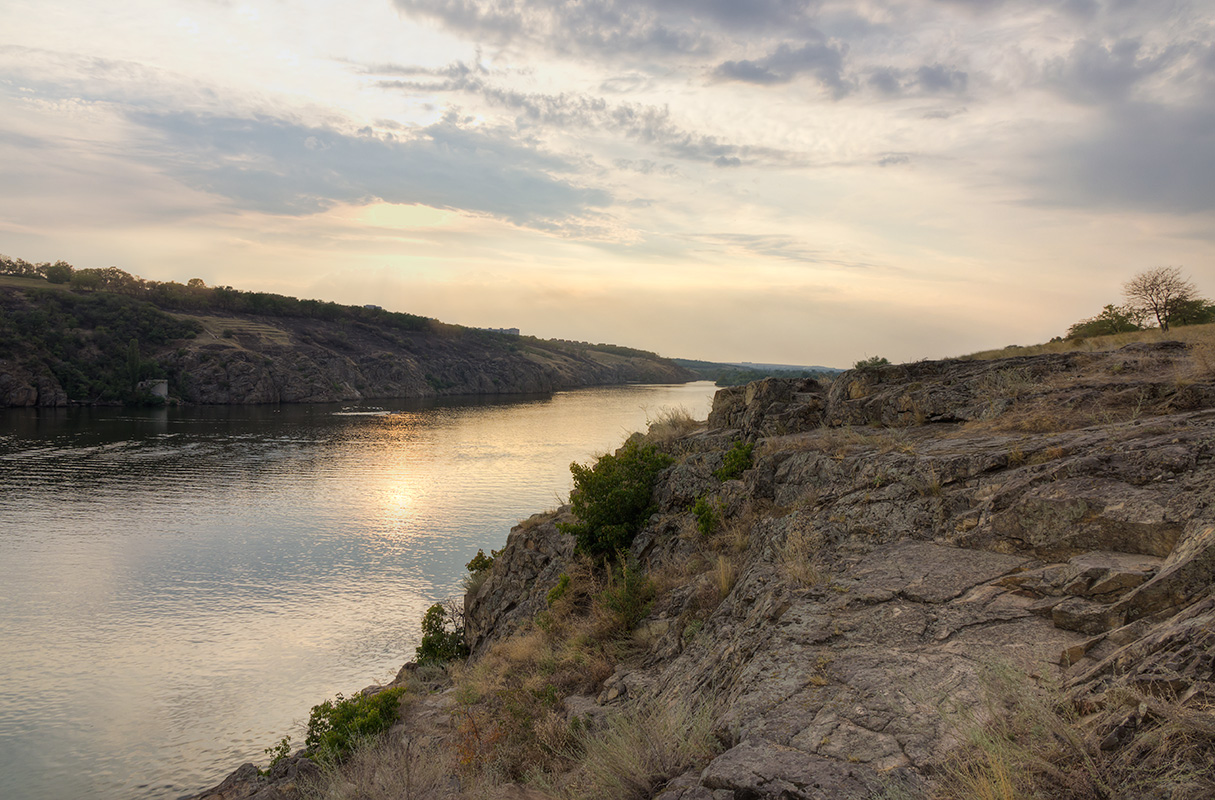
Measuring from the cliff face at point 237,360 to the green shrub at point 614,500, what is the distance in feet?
366

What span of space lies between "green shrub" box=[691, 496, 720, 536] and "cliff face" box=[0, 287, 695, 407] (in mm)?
115588

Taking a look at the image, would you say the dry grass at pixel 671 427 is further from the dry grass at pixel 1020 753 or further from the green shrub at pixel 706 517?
the dry grass at pixel 1020 753

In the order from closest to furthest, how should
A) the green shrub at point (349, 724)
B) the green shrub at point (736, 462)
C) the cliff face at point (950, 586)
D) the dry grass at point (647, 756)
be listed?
the cliff face at point (950, 586), the dry grass at point (647, 756), the green shrub at point (349, 724), the green shrub at point (736, 462)

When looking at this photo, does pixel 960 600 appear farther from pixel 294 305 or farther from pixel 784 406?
pixel 294 305

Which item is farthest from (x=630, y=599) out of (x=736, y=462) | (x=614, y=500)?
(x=614, y=500)

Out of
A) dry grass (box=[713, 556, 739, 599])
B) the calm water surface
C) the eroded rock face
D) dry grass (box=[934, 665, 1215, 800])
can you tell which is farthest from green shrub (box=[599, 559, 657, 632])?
dry grass (box=[934, 665, 1215, 800])

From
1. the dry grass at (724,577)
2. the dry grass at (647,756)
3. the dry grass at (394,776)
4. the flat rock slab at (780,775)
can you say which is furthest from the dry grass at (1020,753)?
the dry grass at (394,776)

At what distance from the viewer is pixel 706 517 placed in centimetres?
1269

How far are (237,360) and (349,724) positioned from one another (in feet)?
392

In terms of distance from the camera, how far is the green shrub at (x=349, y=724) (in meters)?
12.5

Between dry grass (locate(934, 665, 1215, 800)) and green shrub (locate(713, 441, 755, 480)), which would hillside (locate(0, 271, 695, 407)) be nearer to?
green shrub (locate(713, 441, 755, 480))

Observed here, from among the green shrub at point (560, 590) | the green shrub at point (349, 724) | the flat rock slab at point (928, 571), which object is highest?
the flat rock slab at point (928, 571)

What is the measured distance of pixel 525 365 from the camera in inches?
6964

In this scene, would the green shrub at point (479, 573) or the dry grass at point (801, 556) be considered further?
the green shrub at point (479, 573)
